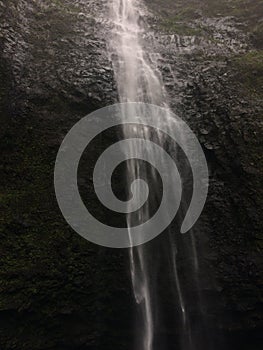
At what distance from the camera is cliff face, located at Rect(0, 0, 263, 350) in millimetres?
6098

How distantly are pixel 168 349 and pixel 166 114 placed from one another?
517 centimetres

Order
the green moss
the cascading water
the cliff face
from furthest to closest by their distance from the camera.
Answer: the green moss → the cascading water → the cliff face

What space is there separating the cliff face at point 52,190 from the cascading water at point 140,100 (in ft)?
0.83

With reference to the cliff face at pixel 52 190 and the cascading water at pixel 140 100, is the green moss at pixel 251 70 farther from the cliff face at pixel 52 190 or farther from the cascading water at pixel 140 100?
the cascading water at pixel 140 100

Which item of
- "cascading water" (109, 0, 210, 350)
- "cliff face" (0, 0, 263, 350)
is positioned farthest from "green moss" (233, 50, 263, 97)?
"cascading water" (109, 0, 210, 350)

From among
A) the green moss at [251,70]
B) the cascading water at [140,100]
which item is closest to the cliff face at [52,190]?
the green moss at [251,70]

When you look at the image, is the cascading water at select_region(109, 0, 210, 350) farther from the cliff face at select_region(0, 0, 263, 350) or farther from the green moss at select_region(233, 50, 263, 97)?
the green moss at select_region(233, 50, 263, 97)

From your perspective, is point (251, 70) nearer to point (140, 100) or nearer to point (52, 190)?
point (140, 100)

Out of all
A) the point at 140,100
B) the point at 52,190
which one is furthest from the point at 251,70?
the point at 52,190

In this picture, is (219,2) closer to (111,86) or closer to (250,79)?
(250,79)

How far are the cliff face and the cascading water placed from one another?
0.25 meters

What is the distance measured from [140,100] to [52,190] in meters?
3.49

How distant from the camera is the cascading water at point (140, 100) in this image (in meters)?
6.47

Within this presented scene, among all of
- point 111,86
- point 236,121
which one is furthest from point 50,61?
point 236,121
